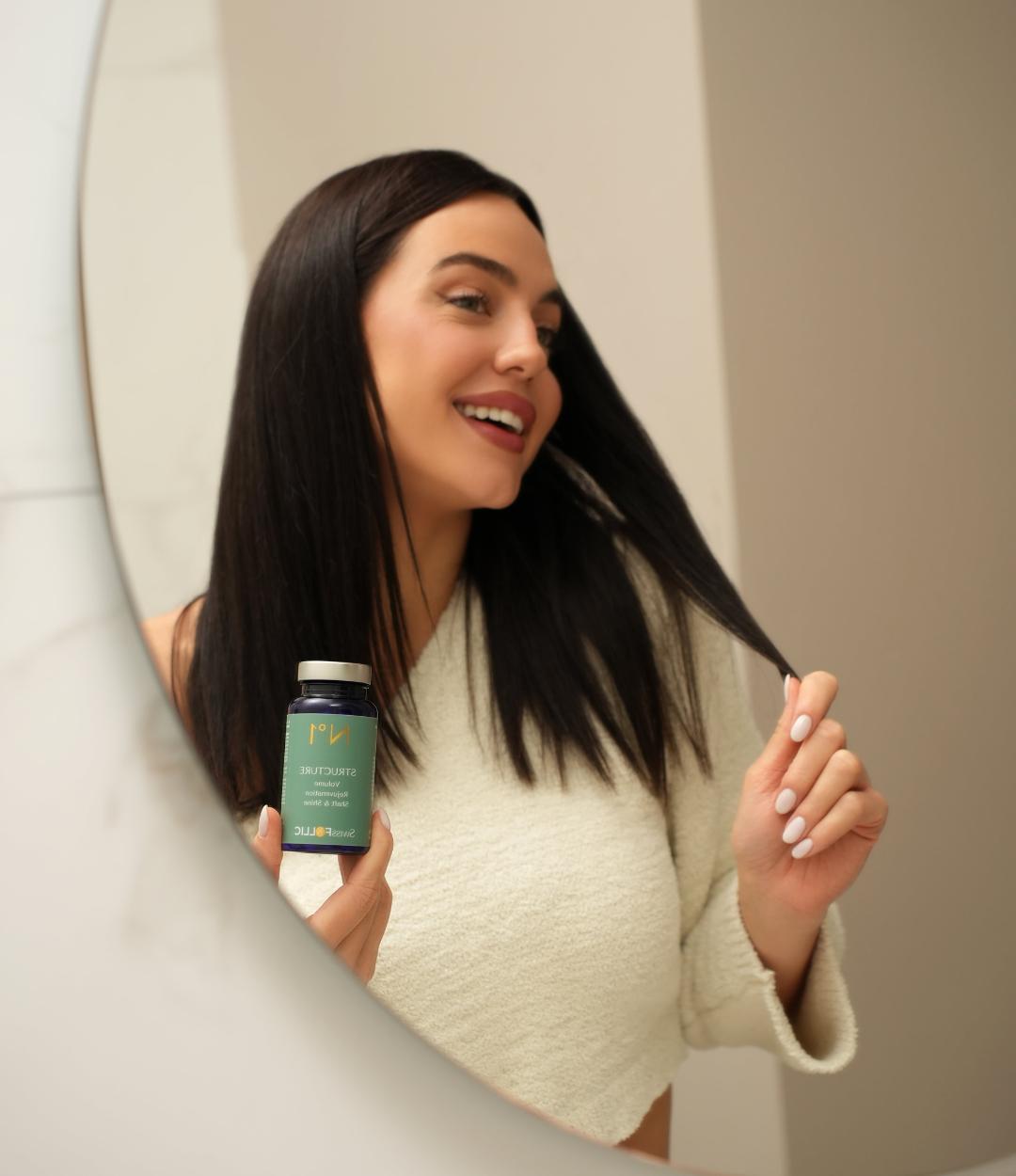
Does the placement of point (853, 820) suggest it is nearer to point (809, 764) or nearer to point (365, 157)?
point (809, 764)

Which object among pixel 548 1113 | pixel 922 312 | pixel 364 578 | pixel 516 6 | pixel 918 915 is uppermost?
pixel 516 6

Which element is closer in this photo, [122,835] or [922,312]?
[922,312]

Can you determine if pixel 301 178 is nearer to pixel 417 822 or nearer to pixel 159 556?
pixel 159 556

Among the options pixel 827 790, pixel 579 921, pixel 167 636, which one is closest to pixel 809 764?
pixel 827 790

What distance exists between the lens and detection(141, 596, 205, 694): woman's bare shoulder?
2.00ft

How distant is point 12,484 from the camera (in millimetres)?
663

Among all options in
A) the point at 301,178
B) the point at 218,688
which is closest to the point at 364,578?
the point at 218,688

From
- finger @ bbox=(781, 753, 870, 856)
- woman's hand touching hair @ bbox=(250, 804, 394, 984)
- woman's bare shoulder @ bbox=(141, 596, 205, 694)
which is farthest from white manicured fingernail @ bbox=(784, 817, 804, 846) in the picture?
woman's bare shoulder @ bbox=(141, 596, 205, 694)

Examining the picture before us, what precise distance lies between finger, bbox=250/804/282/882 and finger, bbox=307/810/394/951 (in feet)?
0.11

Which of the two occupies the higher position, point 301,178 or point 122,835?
point 301,178

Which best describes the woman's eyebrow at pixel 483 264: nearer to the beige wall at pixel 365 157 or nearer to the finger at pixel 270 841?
the beige wall at pixel 365 157

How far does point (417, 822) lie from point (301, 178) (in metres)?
0.32

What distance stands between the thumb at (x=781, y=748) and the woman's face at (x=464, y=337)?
0.55 feet

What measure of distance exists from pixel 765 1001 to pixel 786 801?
3.6 inches
